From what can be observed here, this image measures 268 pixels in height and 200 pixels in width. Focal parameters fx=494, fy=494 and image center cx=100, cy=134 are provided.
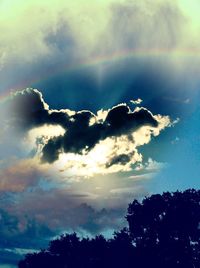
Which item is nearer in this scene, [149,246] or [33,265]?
[149,246]

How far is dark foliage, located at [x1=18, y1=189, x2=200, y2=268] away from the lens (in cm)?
7306

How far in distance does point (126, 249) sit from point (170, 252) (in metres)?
6.94

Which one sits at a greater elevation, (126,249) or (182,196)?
(182,196)

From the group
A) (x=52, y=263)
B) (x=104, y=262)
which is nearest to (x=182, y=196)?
(x=104, y=262)

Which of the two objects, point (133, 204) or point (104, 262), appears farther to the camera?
point (133, 204)

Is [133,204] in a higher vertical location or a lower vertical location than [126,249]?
higher

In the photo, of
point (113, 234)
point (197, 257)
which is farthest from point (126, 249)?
point (197, 257)

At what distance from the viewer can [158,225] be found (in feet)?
251

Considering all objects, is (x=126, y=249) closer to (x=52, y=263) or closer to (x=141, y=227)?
(x=141, y=227)

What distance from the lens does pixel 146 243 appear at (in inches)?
2943

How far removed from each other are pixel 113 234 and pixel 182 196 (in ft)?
41.0

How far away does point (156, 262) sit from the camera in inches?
2849

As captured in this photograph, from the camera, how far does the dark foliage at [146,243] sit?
73062 mm

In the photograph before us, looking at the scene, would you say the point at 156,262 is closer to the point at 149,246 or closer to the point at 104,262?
the point at 149,246
